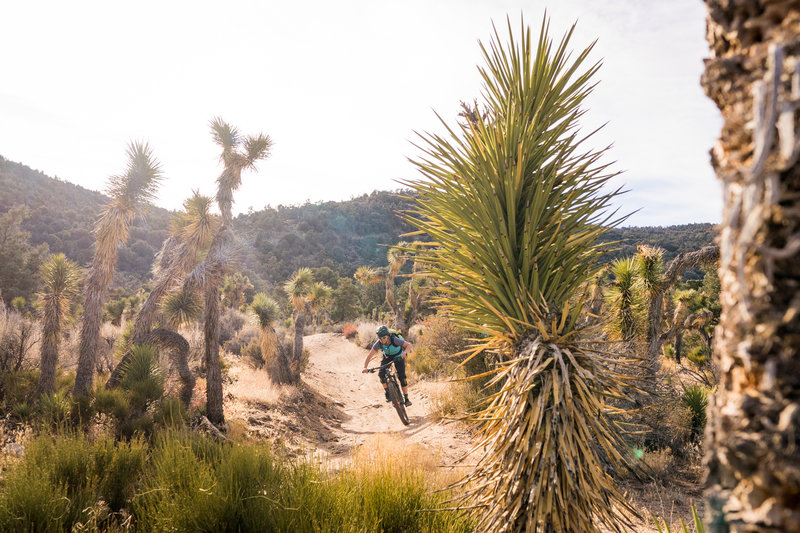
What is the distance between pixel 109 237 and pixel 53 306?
2.00 metres

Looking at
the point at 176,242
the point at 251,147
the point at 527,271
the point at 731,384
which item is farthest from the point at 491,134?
the point at 176,242

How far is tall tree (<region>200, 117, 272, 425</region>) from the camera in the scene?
29.9 feet

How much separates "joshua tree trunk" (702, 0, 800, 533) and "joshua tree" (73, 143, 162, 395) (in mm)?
10796

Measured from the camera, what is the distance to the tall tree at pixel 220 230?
9102 millimetres

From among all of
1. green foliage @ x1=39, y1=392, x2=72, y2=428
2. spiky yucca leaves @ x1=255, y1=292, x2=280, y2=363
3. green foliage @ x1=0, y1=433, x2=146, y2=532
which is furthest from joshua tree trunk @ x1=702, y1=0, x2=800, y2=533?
spiky yucca leaves @ x1=255, y1=292, x2=280, y2=363

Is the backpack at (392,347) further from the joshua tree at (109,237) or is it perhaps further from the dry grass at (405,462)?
the joshua tree at (109,237)

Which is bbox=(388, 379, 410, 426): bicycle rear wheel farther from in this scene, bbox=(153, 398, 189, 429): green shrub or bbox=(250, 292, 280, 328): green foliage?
bbox=(250, 292, 280, 328): green foliage

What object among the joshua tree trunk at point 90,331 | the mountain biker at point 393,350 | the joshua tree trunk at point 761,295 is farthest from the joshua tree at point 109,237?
the joshua tree trunk at point 761,295

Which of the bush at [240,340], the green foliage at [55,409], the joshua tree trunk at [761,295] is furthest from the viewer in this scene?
the bush at [240,340]

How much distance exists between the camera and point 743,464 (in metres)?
0.71

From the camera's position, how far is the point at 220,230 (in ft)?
33.4

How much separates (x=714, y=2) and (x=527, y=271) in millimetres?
1716

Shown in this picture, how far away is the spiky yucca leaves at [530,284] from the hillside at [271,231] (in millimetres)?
6701

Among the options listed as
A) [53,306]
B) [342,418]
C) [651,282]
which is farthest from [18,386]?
[651,282]
